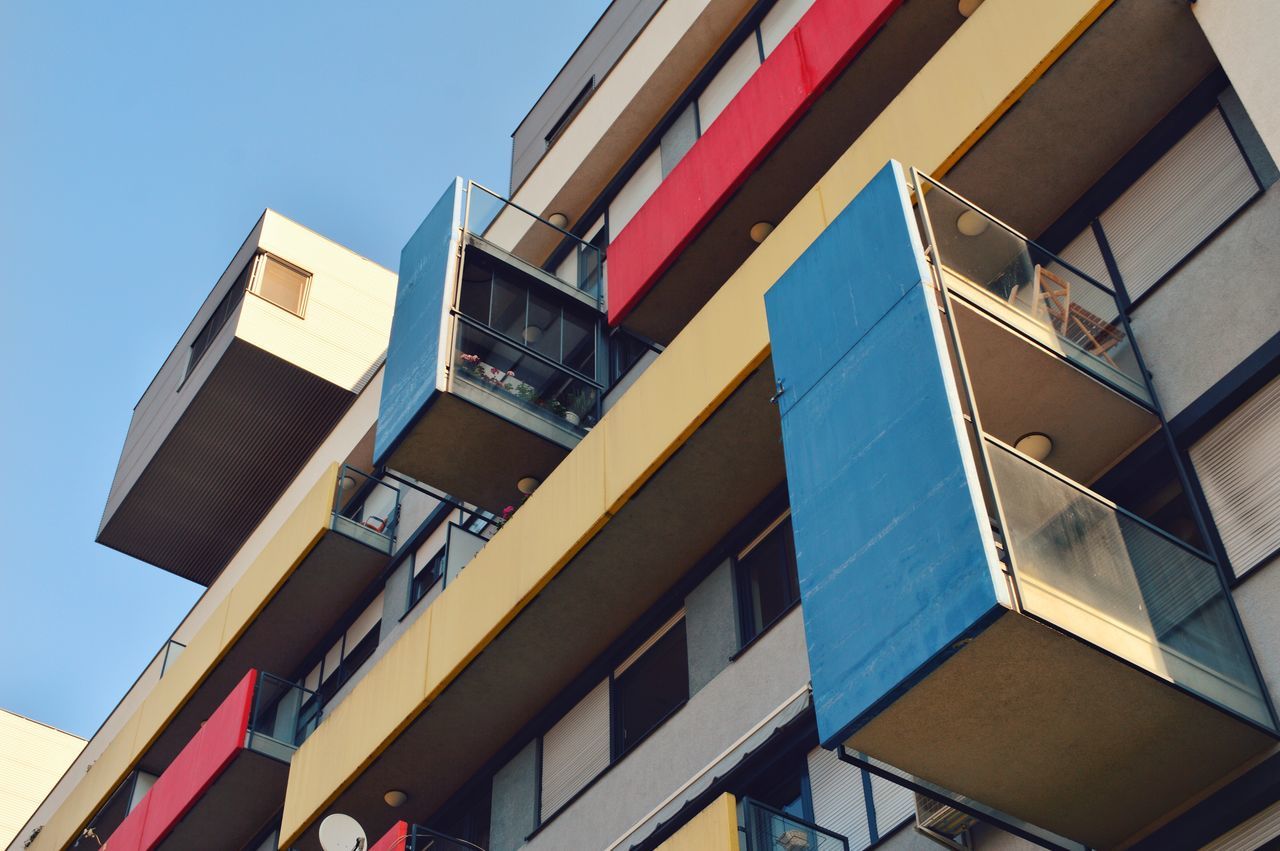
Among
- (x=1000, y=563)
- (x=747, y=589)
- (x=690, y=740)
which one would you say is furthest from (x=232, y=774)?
(x=1000, y=563)

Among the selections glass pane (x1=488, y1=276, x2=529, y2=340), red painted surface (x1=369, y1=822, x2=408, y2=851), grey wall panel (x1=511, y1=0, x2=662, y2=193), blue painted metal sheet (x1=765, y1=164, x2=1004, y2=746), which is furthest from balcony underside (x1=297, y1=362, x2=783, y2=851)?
grey wall panel (x1=511, y1=0, x2=662, y2=193)

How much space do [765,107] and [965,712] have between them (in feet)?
33.4

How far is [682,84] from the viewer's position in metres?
22.8

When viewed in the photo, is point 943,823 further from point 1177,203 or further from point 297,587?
point 297,587

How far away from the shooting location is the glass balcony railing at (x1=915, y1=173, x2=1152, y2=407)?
11391 mm

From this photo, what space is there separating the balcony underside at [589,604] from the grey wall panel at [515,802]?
44 centimetres

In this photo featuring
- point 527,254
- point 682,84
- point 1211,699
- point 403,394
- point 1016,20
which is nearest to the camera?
point 1211,699

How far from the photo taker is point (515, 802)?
17641 mm

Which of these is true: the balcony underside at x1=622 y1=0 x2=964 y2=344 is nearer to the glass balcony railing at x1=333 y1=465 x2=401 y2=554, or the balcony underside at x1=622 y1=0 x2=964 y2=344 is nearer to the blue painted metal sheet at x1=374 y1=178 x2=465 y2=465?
the blue painted metal sheet at x1=374 y1=178 x2=465 y2=465

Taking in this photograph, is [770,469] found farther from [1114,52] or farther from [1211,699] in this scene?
[1211,699]

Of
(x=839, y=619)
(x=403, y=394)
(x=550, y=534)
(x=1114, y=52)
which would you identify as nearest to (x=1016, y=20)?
(x=1114, y=52)

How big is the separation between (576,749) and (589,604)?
65.1 inches

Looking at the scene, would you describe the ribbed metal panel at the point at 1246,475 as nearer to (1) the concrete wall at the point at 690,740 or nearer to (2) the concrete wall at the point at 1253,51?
(2) the concrete wall at the point at 1253,51

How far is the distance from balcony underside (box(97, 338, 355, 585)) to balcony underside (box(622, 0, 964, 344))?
12.9 meters
